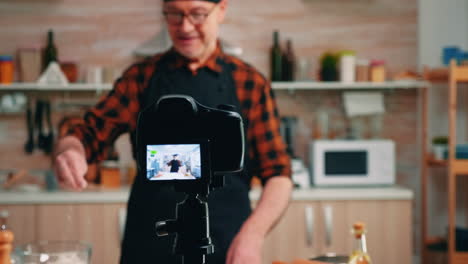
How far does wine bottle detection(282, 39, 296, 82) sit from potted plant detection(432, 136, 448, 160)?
97 centimetres

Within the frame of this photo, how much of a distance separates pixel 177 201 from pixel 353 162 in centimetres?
234

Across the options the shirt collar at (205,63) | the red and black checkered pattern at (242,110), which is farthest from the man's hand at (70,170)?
the shirt collar at (205,63)

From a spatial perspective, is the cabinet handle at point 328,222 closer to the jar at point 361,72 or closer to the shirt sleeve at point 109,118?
the jar at point 361,72

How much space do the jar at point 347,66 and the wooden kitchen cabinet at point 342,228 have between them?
80 cm

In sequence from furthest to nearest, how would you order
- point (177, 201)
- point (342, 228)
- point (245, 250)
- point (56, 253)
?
1. point (342, 228)
2. point (177, 201)
3. point (245, 250)
4. point (56, 253)

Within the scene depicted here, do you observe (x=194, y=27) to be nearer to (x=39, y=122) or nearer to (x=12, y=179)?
Result: (x=12, y=179)

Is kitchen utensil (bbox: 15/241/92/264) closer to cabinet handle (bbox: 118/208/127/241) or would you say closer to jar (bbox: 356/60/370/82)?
cabinet handle (bbox: 118/208/127/241)

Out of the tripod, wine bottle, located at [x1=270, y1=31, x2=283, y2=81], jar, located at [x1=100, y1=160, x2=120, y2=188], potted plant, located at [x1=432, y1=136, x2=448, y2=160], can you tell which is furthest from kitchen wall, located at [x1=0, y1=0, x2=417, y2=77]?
the tripod

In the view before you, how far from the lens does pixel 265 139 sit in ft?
4.99

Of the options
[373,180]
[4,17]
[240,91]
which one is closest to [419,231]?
[373,180]

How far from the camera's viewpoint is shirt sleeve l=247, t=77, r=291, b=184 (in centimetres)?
149

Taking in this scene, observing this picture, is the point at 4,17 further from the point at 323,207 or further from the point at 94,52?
the point at 323,207

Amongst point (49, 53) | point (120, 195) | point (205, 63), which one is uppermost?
point (49, 53)

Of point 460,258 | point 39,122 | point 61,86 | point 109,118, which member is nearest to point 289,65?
point 61,86
